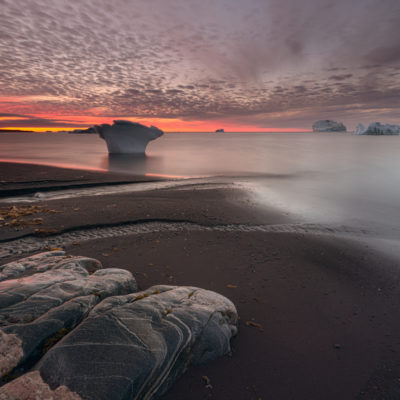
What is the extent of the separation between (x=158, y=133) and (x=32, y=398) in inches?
1477

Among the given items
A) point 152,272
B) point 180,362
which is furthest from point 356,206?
point 180,362

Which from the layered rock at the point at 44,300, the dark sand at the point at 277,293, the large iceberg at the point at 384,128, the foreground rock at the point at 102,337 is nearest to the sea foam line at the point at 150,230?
the dark sand at the point at 277,293

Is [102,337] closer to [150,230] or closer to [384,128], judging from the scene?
[150,230]

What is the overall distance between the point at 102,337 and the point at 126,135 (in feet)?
118

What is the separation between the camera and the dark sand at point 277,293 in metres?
3.25

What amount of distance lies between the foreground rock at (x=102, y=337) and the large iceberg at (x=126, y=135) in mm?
32149

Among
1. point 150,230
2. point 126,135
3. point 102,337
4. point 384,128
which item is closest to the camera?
point 102,337

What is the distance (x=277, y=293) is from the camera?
201 inches

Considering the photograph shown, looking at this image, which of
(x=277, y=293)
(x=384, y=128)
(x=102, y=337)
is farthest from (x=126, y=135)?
(x=384, y=128)

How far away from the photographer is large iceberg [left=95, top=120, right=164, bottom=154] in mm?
33434

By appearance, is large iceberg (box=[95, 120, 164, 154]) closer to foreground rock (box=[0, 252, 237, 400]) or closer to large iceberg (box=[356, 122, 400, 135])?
foreground rock (box=[0, 252, 237, 400])

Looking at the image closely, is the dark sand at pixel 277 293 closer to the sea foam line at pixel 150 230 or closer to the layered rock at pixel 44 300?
the sea foam line at pixel 150 230

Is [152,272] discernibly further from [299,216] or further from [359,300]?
[299,216]

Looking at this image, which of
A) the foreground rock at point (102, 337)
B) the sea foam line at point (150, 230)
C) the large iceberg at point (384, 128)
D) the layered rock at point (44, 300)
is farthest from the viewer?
the large iceberg at point (384, 128)
